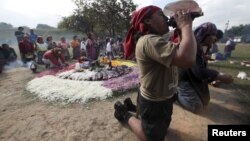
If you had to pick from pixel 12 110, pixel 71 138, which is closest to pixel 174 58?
pixel 71 138

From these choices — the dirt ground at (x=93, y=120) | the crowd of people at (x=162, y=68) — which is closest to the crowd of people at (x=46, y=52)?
the dirt ground at (x=93, y=120)

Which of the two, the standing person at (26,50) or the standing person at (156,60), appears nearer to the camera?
the standing person at (156,60)

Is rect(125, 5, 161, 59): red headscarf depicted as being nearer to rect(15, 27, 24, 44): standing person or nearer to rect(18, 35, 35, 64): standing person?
rect(18, 35, 35, 64): standing person

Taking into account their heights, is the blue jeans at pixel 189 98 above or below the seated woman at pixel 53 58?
below

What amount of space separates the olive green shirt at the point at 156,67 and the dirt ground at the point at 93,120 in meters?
1.03

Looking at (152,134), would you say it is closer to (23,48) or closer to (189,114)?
(189,114)

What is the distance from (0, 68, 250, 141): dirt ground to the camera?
3584 mm

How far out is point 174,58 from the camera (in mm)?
2020

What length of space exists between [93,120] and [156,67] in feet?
7.02

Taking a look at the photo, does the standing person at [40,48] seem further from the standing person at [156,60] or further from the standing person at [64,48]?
the standing person at [156,60]

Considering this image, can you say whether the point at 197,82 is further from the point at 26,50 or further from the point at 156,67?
the point at 26,50

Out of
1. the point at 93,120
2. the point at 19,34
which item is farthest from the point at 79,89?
the point at 19,34

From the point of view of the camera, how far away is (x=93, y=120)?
4.14 m

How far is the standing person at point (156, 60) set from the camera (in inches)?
79.7
